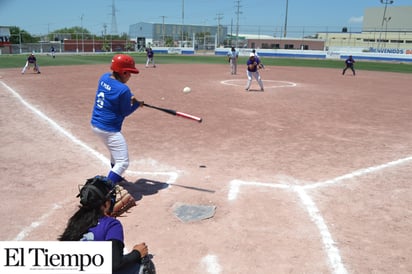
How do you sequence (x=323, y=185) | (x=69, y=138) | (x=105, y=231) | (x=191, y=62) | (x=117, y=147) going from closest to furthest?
(x=105, y=231)
(x=117, y=147)
(x=323, y=185)
(x=69, y=138)
(x=191, y=62)

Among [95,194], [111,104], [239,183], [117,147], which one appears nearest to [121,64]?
[111,104]

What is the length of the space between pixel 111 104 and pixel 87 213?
2.85 m

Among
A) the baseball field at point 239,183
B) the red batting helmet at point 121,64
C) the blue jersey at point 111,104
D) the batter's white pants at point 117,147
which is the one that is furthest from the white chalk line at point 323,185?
the red batting helmet at point 121,64

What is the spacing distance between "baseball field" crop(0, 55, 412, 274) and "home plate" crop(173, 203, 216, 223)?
2.7 inches

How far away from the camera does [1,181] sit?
6598 millimetres

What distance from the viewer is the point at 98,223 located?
9.87 feet

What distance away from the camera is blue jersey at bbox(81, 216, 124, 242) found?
2.88 m

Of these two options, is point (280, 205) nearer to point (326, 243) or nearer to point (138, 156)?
point (326, 243)

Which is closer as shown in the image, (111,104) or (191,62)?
(111,104)

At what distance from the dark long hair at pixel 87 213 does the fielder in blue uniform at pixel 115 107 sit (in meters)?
2.52

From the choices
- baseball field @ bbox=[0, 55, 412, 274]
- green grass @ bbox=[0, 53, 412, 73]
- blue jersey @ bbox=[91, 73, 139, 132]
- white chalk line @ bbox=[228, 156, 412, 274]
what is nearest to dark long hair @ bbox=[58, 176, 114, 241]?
baseball field @ bbox=[0, 55, 412, 274]

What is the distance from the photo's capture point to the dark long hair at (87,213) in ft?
9.61

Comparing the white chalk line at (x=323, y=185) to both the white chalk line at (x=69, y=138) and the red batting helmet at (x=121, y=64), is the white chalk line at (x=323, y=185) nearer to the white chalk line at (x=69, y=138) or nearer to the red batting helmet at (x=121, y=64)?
the white chalk line at (x=69, y=138)

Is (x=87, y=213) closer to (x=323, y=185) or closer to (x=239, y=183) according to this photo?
(x=239, y=183)
